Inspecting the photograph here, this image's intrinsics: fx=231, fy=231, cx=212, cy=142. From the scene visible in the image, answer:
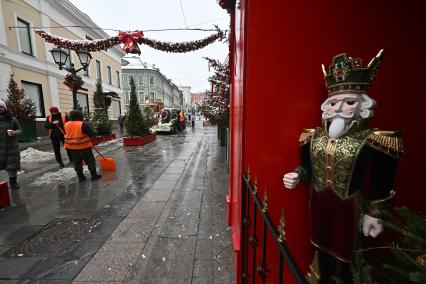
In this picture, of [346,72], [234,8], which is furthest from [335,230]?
[234,8]

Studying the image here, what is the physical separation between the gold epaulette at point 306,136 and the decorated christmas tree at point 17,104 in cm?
1283

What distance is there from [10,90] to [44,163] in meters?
5.73

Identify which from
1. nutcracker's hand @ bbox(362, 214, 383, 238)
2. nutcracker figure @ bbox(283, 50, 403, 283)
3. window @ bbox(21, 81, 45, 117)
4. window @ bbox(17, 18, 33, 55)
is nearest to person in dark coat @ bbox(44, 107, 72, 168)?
nutcracker figure @ bbox(283, 50, 403, 283)

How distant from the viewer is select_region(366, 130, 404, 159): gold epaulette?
4.27 feet

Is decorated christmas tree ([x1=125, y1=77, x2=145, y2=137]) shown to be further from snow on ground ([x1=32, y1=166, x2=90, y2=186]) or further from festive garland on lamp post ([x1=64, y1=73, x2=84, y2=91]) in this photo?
snow on ground ([x1=32, y1=166, x2=90, y2=186])

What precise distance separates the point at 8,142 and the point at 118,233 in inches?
129

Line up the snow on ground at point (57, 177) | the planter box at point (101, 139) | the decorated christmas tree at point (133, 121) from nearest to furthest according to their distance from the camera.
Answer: the snow on ground at point (57, 177)
the planter box at point (101, 139)
the decorated christmas tree at point (133, 121)

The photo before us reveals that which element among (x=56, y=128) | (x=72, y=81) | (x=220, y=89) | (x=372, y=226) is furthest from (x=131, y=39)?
(x=372, y=226)

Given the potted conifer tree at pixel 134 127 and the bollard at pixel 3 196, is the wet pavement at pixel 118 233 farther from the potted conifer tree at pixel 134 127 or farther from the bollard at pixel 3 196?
the potted conifer tree at pixel 134 127

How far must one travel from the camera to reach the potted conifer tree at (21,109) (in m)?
10.3

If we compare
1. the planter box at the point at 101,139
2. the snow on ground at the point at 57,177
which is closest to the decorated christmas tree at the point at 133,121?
the planter box at the point at 101,139

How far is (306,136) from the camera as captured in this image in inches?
65.6

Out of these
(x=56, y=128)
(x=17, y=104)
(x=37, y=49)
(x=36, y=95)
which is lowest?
(x=56, y=128)

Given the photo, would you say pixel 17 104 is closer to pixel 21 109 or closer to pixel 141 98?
pixel 21 109
